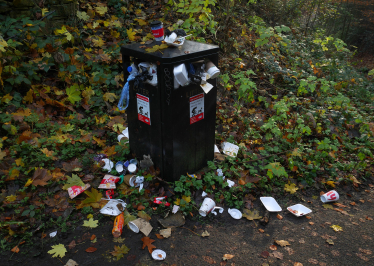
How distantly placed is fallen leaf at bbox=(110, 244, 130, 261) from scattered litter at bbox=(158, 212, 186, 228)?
0.43m

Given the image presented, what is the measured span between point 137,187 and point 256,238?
1.40 meters

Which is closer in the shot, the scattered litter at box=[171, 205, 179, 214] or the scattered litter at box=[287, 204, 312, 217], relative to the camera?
the scattered litter at box=[171, 205, 179, 214]

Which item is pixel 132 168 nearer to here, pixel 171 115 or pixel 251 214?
pixel 171 115

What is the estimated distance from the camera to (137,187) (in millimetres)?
3031

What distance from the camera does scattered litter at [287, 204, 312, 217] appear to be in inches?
117

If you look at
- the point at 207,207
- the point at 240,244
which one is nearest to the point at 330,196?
the point at 240,244

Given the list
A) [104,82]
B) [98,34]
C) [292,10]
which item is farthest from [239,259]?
[292,10]

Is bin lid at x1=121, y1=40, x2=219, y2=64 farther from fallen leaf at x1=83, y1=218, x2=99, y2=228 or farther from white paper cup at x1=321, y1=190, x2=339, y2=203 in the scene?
white paper cup at x1=321, y1=190, x2=339, y2=203

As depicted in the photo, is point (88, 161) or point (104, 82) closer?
point (88, 161)

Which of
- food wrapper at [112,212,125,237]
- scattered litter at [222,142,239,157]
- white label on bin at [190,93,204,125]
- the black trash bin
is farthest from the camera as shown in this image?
scattered litter at [222,142,239,157]

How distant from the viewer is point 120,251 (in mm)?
2312

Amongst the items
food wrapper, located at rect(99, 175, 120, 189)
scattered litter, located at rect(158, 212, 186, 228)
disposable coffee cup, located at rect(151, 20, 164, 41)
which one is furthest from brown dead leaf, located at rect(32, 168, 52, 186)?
disposable coffee cup, located at rect(151, 20, 164, 41)

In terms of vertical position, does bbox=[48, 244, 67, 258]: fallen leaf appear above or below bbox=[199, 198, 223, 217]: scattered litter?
above

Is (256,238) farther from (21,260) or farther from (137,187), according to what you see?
(21,260)
